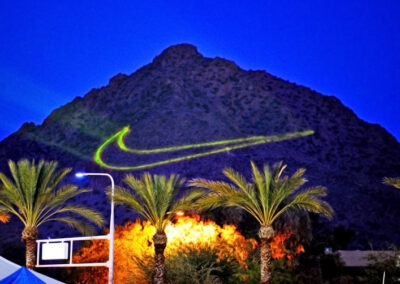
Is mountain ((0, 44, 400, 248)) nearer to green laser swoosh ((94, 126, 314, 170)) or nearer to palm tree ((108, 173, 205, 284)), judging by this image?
green laser swoosh ((94, 126, 314, 170))

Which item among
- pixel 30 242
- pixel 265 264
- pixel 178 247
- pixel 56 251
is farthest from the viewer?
pixel 178 247

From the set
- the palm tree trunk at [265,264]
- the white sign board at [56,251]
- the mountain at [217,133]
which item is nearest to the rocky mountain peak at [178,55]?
the mountain at [217,133]

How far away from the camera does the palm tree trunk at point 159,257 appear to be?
30781mm

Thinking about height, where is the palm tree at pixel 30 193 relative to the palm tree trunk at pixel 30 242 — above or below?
above

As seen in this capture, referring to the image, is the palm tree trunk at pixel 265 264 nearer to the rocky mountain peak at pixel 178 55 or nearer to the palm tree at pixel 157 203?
the palm tree at pixel 157 203

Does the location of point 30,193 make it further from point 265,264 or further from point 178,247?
point 265,264

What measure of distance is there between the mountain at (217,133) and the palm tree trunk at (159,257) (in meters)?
36.6

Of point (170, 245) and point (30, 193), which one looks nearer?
point (30, 193)

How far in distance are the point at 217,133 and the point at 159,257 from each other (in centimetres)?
5847

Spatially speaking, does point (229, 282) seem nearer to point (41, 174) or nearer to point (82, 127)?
point (41, 174)

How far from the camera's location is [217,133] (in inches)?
3501

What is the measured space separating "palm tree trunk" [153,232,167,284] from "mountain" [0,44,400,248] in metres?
36.6

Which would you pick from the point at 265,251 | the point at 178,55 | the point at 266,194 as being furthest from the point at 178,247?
the point at 178,55

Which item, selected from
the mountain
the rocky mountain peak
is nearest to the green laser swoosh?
the mountain
